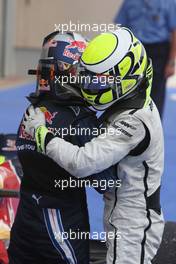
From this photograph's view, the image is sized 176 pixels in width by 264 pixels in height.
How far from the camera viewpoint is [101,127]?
2225 mm

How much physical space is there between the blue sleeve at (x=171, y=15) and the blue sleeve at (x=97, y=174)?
273cm

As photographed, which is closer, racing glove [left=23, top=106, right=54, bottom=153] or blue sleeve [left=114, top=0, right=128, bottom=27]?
racing glove [left=23, top=106, right=54, bottom=153]

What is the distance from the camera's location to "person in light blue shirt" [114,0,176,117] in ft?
15.6

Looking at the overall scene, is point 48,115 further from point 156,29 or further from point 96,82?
point 156,29

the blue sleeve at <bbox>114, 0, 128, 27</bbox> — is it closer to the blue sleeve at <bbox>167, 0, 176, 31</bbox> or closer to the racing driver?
the blue sleeve at <bbox>167, 0, 176, 31</bbox>

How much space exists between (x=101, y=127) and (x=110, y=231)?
14.1 inches

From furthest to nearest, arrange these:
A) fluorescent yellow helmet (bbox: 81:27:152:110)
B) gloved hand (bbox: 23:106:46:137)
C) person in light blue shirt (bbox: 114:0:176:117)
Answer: person in light blue shirt (bbox: 114:0:176:117)
gloved hand (bbox: 23:106:46:137)
fluorescent yellow helmet (bbox: 81:27:152:110)

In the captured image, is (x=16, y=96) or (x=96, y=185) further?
(x=16, y=96)

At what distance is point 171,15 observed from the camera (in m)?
4.79

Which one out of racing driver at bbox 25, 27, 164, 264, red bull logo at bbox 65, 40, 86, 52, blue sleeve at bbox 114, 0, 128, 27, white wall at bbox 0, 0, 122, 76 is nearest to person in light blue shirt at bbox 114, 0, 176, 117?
blue sleeve at bbox 114, 0, 128, 27

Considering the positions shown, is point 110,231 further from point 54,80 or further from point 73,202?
point 54,80

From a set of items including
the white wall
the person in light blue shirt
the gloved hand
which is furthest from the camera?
the white wall

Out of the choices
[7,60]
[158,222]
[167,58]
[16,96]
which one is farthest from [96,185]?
[7,60]

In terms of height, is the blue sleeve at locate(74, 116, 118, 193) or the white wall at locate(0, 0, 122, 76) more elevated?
the white wall at locate(0, 0, 122, 76)
